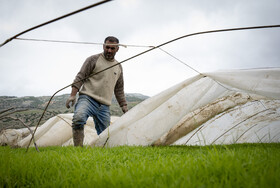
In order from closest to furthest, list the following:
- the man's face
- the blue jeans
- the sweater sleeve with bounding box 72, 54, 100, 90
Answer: the blue jeans < the sweater sleeve with bounding box 72, 54, 100, 90 < the man's face

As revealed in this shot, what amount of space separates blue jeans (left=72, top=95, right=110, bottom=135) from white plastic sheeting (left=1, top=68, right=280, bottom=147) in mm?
404

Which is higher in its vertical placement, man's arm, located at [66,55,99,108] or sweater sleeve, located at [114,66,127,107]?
man's arm, located at [66,55,99,108]

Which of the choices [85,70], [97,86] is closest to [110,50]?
[85,70]

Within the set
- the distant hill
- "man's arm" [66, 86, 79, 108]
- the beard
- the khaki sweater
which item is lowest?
the distant hill

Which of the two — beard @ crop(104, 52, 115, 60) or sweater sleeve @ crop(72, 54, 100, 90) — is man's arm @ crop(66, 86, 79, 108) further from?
beard @ crop(104, 52, 115, 60)

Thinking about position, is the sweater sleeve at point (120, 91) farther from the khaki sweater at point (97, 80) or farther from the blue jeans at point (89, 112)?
the blue jeans at point (89, 112)

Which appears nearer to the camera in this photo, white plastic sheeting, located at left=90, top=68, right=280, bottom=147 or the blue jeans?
white plastic sheeting, located at left=90, top=68, right=280, bottom=147

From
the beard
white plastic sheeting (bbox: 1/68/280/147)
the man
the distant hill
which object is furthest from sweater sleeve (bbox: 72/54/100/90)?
white plastic sheeting (bbox: 1/68/280/147)

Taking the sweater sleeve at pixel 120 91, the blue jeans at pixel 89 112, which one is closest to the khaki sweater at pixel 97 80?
the blue jeans at pixel 89 112

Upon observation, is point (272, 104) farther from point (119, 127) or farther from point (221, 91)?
point (119, 127)

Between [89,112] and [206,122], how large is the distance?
2.26 meters

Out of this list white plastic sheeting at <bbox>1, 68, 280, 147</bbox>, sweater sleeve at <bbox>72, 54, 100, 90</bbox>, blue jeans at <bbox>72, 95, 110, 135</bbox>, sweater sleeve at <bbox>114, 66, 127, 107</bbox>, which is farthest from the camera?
sweater sleeve at <bbox>114, 66, 127, 107</bbox>

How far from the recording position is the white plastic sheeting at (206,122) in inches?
93.5

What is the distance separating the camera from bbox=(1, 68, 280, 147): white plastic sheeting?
2375mm
